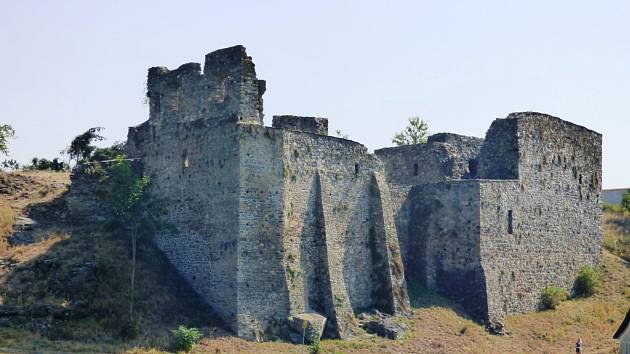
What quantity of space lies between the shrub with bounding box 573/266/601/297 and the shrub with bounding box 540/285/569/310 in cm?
256

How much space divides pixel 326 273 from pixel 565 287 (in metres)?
17.0

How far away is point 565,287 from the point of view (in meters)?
50.8

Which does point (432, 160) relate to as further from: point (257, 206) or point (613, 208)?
point (613, 208)

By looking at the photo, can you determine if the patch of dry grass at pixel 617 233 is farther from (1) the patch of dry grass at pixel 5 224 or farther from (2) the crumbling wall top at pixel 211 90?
(1) the patch of dry grass at pixel 5 224

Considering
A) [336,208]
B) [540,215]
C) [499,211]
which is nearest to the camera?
[336,208]

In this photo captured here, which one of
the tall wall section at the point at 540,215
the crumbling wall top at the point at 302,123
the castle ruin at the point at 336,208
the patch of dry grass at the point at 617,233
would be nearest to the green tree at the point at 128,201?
the castle ruin at the point at 336,208

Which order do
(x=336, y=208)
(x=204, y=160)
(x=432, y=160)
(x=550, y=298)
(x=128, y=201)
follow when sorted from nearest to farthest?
(x=204, y=160), (x=128, y=201), (x=336, y=208), (x=550, y=298), (x=432, y=160)

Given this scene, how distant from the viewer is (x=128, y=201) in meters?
39.1

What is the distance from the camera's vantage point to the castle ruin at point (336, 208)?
36.8 m

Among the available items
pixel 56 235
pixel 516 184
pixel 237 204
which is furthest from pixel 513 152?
pixel 56 235

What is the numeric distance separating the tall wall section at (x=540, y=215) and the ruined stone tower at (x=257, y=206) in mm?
5944

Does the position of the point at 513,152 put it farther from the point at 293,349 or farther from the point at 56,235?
the point at 56,235

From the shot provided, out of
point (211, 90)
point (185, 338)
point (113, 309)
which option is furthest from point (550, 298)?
point (113, 309)

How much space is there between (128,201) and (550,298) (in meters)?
20.7
